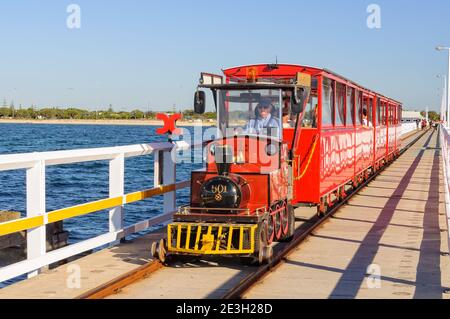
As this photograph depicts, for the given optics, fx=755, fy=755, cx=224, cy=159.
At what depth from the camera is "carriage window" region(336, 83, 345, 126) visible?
1474 centimetres

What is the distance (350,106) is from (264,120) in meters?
6.58

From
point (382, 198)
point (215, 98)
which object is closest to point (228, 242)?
point (215, 98)

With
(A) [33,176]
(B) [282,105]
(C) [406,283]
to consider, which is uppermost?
(B) [282,105]

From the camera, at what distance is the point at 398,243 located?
11258 millimetres

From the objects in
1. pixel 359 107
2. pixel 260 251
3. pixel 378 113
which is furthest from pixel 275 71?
pixel 378 113

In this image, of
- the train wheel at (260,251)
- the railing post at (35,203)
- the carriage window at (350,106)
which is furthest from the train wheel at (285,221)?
the carriage window at (350,106)

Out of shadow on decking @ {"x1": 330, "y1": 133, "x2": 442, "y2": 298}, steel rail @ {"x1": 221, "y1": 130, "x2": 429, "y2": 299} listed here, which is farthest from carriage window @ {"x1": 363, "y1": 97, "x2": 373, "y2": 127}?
steel rail @ {"x1": 221, "y1": 130, "x2": 429, "y2": 299}

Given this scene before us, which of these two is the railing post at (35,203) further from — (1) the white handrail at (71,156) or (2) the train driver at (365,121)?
(2) the train driver at (365,121)

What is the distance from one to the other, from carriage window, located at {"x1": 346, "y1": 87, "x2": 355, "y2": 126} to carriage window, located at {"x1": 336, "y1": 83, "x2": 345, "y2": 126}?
734mm

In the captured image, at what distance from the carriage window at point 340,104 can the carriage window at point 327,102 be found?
0.66 meters

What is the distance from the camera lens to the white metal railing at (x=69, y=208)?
27.2 feet

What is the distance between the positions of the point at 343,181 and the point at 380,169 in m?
11.2
